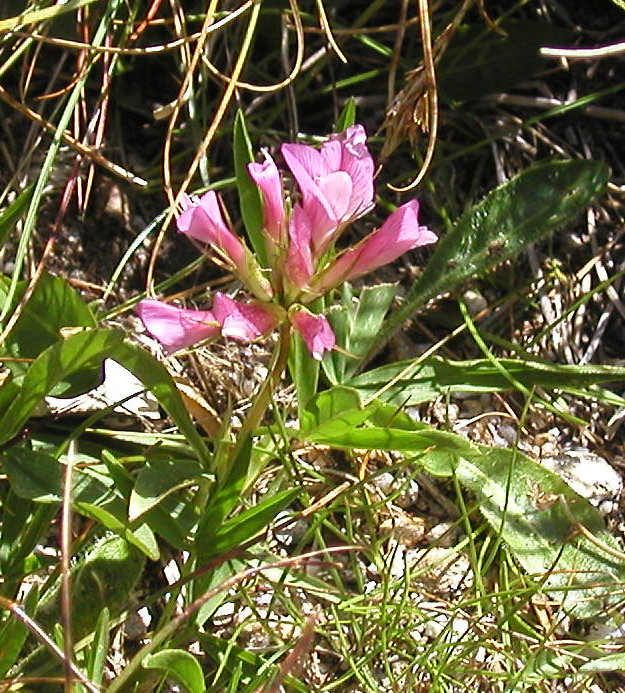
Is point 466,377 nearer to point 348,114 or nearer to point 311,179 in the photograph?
point 348,114

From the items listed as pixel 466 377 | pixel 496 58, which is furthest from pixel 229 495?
pixel 496 58

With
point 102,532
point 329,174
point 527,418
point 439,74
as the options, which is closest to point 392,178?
point 439,74

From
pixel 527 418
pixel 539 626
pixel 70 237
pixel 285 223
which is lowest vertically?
pixel 539 626

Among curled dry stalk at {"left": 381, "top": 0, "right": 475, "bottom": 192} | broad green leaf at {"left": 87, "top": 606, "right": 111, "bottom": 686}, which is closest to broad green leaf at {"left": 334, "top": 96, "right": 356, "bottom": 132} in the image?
curled dry stalk at {"left": 381, "top": 0, "right": 475, "bottom": 192}

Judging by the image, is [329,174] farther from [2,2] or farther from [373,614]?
[2,2]

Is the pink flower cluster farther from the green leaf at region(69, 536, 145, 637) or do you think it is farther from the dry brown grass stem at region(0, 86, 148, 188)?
the dry brown grass stem at region(0, 86, 148, 188)

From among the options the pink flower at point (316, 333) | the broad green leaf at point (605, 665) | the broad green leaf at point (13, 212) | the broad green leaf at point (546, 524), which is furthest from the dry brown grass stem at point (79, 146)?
the broad green leaf at point (605, 665)
